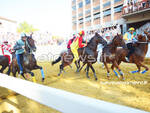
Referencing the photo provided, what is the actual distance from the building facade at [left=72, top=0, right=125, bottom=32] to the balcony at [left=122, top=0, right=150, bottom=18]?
3152 millimetres

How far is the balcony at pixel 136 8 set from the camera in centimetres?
1396

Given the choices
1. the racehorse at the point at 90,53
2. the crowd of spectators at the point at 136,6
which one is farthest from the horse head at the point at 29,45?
the crowd of spectators at the point at 136,6

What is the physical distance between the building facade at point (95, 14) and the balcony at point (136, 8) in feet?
10.3

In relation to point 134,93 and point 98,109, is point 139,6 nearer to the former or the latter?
point 134,93

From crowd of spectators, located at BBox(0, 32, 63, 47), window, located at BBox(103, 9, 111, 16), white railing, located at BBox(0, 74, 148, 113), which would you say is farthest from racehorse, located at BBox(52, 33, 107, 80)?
window, located at BBox(103, 9, 111, 16)

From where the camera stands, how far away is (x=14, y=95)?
11.9 ft

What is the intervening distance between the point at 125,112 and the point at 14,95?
3.91 metres

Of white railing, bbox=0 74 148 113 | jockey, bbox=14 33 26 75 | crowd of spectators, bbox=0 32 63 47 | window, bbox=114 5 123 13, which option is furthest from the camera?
window, bbox=114 5 123 13

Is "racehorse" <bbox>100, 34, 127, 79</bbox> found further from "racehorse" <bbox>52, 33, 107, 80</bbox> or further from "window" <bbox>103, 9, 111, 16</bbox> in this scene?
"window" <bbox>103, 9, 111, 16</bbox>

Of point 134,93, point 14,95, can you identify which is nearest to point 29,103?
point 14,95

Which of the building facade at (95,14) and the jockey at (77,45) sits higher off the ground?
the building facade at (95,14)

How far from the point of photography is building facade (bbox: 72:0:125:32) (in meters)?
21.8

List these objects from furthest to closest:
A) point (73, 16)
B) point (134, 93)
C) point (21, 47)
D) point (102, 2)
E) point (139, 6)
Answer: point (73, 16) < point (102, 2) < point (139, 6) < point (21, 47) < point (134, 93)

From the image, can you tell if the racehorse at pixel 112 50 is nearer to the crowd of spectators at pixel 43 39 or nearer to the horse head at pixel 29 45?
the horse head at pixel 29 45
